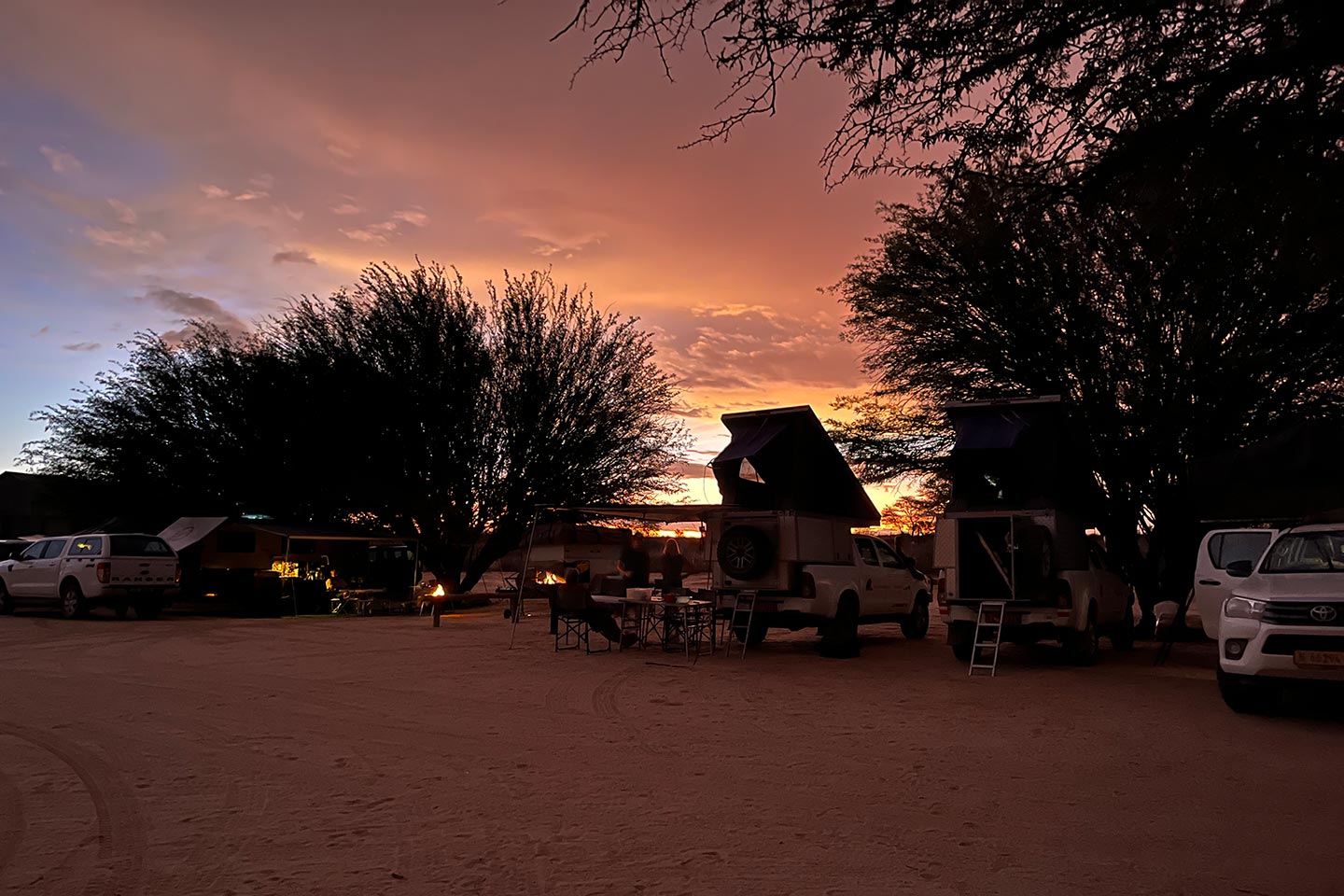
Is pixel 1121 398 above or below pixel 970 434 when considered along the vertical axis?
above

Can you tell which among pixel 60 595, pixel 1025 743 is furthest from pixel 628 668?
pixel 60 595

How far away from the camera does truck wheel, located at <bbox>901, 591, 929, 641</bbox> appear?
17.3 meters

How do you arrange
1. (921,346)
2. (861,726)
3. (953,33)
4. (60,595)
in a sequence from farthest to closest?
(60,595) < (921,346) < (861,726) < (953,33)

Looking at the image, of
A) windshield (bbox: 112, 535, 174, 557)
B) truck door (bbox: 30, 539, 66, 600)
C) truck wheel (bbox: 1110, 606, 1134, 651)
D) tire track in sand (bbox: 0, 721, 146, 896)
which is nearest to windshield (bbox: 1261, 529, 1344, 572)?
truck wheel (bbox: 1110, 606, 1134, 651)

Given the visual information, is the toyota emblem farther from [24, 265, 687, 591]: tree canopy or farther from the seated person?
[24, 265, 687, 591]: tree canopy

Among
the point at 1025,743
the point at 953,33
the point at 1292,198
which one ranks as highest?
the point at 953,33

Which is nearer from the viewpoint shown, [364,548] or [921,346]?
[921,346]

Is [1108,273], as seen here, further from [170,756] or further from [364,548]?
[364,548]

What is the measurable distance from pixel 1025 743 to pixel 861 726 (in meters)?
1.38

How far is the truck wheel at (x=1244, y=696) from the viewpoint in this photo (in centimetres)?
919

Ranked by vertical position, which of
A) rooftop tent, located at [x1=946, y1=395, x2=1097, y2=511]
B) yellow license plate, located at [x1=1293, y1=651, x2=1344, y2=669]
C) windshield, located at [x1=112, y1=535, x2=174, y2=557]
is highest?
rooftop tent, located at [x1=946, y1=395, x2=1097, y2=511]

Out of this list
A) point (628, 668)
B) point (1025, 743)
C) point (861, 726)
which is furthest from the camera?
point (628, 668)

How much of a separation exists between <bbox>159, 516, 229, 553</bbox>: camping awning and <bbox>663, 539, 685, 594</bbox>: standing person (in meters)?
12.6

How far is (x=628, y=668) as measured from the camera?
12898 mm
